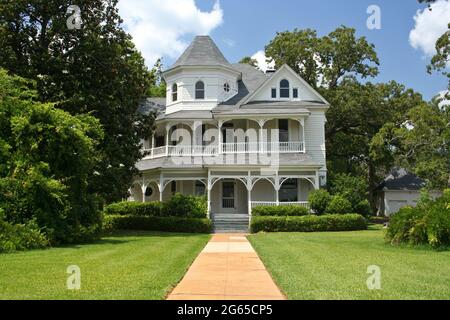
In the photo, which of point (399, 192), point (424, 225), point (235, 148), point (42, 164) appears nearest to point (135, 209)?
point (235, 148)

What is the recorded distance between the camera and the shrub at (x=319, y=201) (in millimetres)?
27109

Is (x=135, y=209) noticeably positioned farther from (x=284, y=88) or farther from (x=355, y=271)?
(x=355, y=271)

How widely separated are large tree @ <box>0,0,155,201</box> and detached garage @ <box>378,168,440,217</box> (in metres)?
30.6

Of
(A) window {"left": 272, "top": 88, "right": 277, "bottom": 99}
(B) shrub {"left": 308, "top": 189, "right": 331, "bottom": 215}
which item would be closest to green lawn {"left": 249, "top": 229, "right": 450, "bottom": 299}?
(B) shrub {"left": 308, "top": 189, "right": 331, "bottom": 215}

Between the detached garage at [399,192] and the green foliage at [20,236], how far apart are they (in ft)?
125

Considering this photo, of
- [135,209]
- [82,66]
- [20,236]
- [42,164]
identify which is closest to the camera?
[20,236]

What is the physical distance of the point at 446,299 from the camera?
22.8 ft

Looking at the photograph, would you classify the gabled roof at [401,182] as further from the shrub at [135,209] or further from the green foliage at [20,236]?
the green foliage at [20,236]

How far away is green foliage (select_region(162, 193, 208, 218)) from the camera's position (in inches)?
1045

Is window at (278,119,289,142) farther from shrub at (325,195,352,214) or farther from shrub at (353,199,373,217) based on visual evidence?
shrub at (353,199,373,217)

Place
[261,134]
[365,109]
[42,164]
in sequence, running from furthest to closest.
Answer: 1. [365,109]
2. [261,134]
3. [42,164]

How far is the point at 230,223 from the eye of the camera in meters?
27.5

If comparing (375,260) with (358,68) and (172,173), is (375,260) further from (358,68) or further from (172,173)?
(358,68)

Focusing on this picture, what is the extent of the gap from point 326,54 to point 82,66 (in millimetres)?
24461
